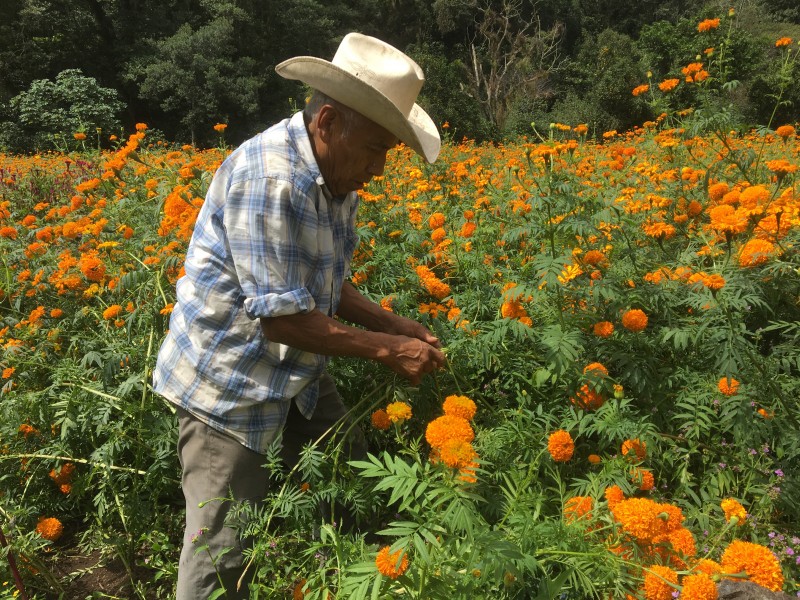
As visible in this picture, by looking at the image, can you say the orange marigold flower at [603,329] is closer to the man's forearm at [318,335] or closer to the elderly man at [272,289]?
the elderly man at [272,289]

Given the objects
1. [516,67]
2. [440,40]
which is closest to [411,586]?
[516,67]

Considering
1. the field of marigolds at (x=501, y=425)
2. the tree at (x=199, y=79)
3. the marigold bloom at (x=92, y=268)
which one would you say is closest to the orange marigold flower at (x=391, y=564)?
the field of marigolds at (x=501, y=425)

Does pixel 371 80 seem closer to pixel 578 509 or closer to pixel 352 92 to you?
pixel 352 92

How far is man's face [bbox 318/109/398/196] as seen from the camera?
1.58 metres

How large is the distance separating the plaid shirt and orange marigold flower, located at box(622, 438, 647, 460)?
995 mm

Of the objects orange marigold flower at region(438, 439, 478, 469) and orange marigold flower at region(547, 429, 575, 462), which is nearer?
orange marigold flower at region(438, 439, 478, 469)

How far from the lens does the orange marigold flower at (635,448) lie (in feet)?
5.56

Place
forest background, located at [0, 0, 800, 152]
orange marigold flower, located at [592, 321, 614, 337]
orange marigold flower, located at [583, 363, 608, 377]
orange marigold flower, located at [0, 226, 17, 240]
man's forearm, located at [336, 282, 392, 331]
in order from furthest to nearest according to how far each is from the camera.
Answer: forest background, located at [0, 0, 800, 152], orange marigold flower, located at [0, 226, 17, 240], man's forearm, located at [336, 282, 392, 331], orange marigold flower, located at [592, 321, 614, 337], orange marigold flower, located at [583, 363, 608, 377]

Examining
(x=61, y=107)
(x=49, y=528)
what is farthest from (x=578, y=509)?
(x=61, y=107)

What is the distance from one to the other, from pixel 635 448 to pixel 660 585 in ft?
2.02

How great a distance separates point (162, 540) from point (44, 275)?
1.77 meters

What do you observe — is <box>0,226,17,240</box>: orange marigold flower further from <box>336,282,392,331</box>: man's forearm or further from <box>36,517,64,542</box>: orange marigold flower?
<box>336,282,392,331</box>: man's forearm

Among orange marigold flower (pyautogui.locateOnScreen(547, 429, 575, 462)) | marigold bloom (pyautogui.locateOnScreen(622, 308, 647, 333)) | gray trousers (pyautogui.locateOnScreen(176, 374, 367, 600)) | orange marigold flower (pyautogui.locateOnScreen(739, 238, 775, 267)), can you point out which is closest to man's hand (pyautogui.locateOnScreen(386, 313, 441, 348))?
gray trousers (pyautogui.locateOnScreen(176, 374, 367, 600))

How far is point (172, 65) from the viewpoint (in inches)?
811
